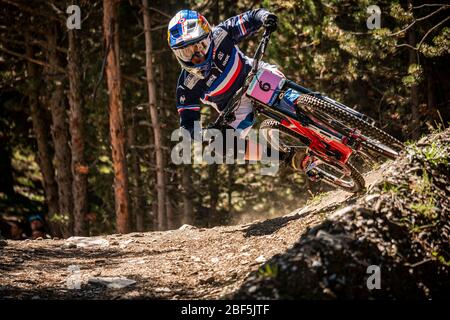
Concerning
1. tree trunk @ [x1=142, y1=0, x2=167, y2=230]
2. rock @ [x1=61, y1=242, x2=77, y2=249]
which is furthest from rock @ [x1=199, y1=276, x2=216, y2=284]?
tree trunk @ [x1=142, y1=0, x2=167, y2=230]

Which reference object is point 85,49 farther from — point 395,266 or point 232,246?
point 395,266

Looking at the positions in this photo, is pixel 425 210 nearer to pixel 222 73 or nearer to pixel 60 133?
pixel 222 73

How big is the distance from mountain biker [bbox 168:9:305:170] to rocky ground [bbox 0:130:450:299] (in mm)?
1540

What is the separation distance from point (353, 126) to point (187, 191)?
1183 centimetres

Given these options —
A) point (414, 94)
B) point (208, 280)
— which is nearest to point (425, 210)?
point (208, 280)

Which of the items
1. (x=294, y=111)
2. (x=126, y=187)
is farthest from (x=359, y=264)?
(x=126, y=187)

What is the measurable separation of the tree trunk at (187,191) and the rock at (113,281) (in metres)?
11.4

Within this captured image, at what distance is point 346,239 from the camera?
444 centimetres

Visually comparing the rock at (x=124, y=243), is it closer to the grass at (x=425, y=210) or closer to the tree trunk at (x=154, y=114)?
the grass at (x=425, y=210)

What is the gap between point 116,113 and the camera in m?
13.6

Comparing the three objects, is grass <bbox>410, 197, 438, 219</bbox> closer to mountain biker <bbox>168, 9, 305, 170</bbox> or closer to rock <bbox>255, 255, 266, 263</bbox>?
rock <bbox>255, 255, 266, 263</bbox>

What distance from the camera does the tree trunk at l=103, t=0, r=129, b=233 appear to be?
1340cm

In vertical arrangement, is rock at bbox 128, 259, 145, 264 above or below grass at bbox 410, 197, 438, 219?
below

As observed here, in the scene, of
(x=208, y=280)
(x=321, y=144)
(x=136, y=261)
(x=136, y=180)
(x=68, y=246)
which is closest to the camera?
(x=208, y=280)
